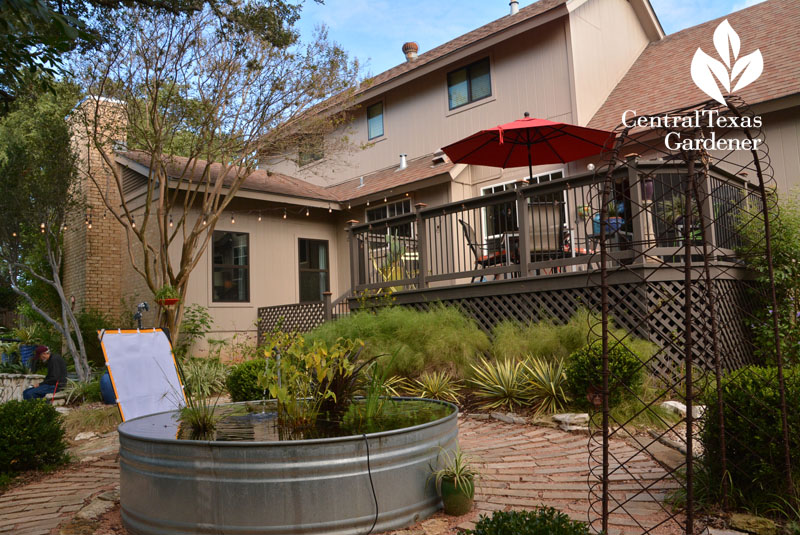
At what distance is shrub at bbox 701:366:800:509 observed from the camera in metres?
3.16

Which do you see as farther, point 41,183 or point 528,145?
point 41,183

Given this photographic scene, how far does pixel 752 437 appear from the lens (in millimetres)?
3229

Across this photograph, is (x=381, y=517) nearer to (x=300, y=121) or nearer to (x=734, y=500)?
(x=734, y=500)

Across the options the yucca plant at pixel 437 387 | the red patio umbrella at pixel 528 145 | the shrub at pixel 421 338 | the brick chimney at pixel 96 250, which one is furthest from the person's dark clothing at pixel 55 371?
the red patio umbrella at pixel 528 145

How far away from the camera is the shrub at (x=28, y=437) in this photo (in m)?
4.92

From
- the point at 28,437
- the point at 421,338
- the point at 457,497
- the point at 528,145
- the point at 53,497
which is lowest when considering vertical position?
the point at 53,497

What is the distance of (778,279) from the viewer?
6590 millimetres

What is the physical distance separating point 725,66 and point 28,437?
1184 cm

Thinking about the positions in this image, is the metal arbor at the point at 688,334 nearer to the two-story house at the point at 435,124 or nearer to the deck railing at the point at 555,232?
the deck railing at the point at 555,232

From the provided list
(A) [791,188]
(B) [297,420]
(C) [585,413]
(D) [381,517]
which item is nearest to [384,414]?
(B) [297,420]

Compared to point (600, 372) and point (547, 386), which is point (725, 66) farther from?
point (600, 372)

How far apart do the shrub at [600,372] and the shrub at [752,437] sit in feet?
5.22

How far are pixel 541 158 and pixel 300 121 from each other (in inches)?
183

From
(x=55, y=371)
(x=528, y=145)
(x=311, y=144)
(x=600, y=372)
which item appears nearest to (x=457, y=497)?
(x=600, y=372)
